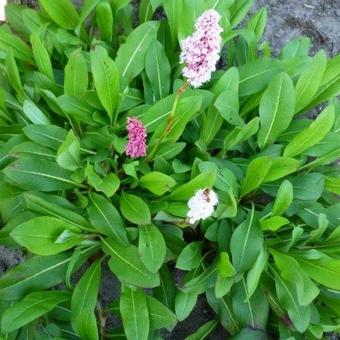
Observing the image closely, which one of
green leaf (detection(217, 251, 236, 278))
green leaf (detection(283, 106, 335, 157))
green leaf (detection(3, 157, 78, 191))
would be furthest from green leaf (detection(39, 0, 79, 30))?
green leaf (detection(217, 251, 236, 278))

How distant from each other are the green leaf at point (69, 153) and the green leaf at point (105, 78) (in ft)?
0.65

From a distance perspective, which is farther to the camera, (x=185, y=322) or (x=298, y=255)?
(x=185, y=322)

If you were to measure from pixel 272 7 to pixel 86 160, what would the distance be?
3.70 feet

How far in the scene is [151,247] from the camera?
1798mm

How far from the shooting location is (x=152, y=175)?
6.00ft

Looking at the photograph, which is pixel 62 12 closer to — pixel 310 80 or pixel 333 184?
pixel 310 80

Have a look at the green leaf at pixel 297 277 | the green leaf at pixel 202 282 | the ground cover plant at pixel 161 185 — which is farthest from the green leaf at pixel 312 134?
the green leaf at pixel 202 282

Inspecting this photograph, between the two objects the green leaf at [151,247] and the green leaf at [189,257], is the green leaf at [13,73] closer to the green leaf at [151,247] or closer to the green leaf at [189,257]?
the green leaf at [151,247]

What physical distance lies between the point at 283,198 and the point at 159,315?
550 millimetres

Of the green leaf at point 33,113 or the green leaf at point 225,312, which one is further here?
the green leaf at point 225,312

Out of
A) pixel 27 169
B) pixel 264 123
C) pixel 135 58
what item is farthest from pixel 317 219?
pixel 27 169

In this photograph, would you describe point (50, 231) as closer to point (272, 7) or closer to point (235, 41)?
point (235, 41)

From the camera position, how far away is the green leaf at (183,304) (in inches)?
73.0

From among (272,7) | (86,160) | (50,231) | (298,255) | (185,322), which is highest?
(272,7)
